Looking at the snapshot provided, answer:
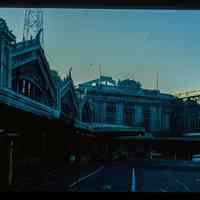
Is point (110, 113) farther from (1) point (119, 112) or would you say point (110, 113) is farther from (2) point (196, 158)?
(2) point (196, 158)

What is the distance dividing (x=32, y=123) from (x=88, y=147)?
70 cm

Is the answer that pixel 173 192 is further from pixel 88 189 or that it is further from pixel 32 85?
pixel 32 85

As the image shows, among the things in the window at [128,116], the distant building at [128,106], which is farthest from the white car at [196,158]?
the window at [128,116]

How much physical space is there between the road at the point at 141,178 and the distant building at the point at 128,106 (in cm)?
47

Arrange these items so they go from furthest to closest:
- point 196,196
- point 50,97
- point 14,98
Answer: point 50,97, point 14,98, point 196,196

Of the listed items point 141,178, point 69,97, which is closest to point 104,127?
point 69,97

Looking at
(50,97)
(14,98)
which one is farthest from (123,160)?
(14,98)

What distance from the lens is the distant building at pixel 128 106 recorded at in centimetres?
434

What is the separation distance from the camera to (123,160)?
434cm

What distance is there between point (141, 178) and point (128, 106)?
925 mm

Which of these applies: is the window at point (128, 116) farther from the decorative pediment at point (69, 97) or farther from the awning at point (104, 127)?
the decorative pediment at point (69, 97)

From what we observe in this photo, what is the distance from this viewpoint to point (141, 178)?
398 centimetres

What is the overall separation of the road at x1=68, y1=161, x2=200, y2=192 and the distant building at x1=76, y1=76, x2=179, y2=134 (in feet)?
1.55

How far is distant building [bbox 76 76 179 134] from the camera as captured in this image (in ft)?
14.2
